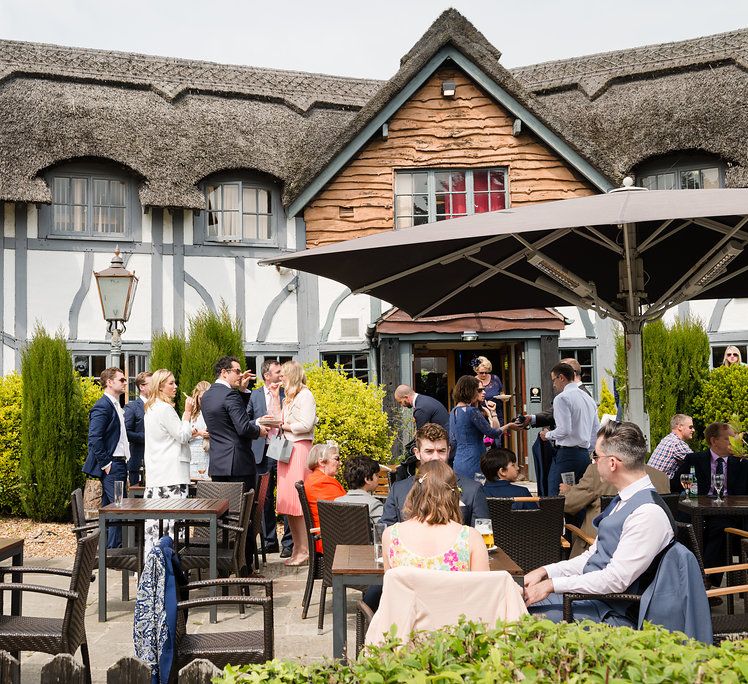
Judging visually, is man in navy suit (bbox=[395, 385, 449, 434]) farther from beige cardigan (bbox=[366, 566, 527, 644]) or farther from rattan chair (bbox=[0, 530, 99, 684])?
beige cardigan (bbox=[366, 566, 527, 644])

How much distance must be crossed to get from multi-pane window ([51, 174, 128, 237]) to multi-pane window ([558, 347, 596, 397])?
7.76 m

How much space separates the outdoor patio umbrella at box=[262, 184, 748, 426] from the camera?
4859 millimetres

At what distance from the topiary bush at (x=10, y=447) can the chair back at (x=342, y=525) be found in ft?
23.5

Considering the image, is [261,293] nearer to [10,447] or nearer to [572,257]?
[10,447]

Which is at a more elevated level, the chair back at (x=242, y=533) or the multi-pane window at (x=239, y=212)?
the multi-pane window at (x=239, y=212)

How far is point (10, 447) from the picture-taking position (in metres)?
12.2

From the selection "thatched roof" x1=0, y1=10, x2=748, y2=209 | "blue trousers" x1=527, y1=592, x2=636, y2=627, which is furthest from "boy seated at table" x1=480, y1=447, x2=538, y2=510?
"thatched roof" x1=0, y1=10, x2=748, y2=209

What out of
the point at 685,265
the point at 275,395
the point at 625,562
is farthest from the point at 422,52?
the point at 625,562

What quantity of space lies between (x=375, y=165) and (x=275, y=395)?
7356 millimetres

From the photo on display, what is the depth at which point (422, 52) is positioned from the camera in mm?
15359

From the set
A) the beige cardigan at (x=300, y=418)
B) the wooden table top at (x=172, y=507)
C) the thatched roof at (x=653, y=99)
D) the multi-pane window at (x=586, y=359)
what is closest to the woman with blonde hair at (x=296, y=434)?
the beige cardigan at (x=300, y=418)

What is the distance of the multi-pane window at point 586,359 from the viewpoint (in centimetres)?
1614

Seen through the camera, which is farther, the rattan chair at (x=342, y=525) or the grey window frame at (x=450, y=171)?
the grey window frame at (x=450, y=171)

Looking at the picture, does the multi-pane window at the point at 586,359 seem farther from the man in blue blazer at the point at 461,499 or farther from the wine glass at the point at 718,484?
the man in blue blazer at the point at 461,499
